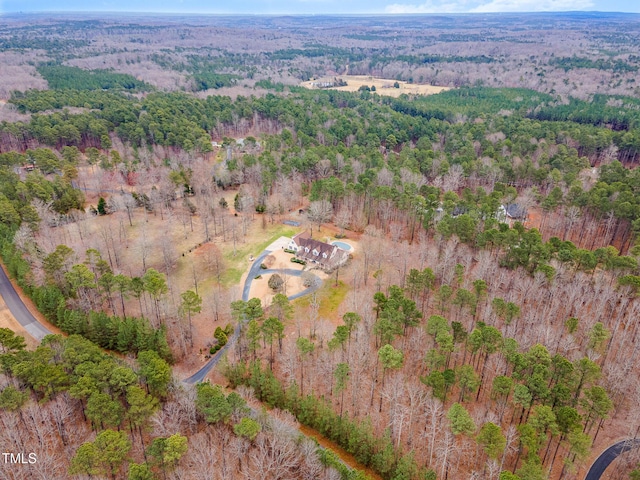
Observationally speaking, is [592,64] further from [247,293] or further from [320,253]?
[247,293]

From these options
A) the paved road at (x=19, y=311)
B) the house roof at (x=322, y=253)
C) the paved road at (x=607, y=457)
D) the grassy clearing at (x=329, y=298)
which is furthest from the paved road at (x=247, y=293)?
the paved road at (x=607, y=457)

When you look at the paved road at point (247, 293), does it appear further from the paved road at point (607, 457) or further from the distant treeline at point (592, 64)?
the distant treeline at point (592, 64)

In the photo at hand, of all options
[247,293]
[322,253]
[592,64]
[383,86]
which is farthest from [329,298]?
[592,64]

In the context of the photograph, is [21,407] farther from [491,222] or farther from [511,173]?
[511,173]

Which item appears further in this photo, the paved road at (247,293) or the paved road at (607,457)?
the paved road at (247,293)

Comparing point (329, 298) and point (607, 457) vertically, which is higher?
point (607, 457)
